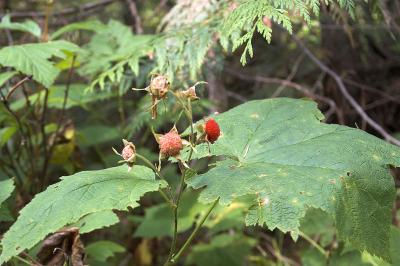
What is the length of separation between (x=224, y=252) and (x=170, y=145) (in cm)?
184

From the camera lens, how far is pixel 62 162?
271 centimetres

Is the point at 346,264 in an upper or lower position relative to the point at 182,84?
lower

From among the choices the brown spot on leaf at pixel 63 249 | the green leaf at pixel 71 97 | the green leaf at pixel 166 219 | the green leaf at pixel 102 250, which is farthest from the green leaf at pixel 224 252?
the brown spot on leaf at pixel 63 249

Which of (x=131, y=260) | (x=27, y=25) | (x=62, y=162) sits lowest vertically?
(x=131, y=260)

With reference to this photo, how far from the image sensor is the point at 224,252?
301 centimetres

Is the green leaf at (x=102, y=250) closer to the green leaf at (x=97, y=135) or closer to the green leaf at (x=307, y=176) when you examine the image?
the green leaf at (x=307, y=176)

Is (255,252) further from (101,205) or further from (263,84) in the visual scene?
(101,205)

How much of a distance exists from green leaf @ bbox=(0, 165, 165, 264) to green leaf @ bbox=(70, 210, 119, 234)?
1.18 feet

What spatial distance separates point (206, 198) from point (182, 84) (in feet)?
4.69

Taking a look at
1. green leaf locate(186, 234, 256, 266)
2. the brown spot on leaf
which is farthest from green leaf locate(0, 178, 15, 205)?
green leaf locate(186, 234, 256, 266)

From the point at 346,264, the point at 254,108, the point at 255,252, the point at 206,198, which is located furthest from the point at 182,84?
the point at 255,252

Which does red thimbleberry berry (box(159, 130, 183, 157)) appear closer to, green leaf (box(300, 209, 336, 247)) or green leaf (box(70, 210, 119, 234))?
green leaf (box(70, 210, 119, 234))

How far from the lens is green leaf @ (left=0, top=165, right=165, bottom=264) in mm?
1295

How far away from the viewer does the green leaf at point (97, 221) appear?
1771mm
